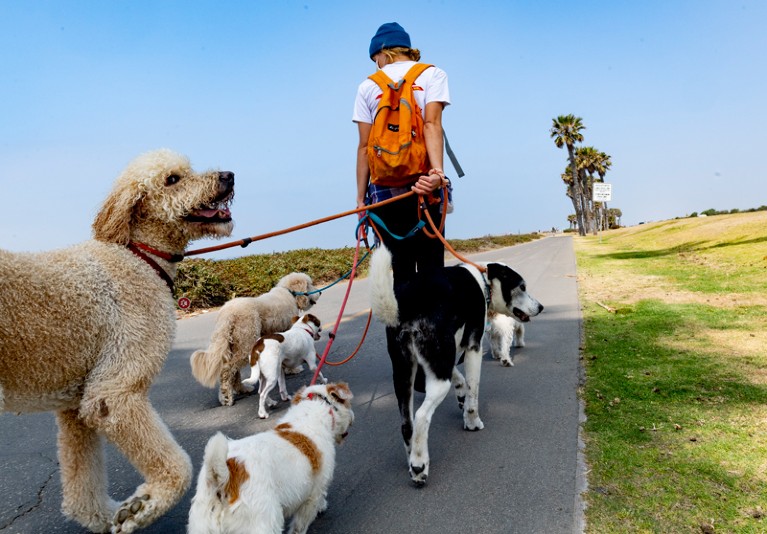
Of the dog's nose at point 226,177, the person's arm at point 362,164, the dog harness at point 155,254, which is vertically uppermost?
the person's arm at point 362,164

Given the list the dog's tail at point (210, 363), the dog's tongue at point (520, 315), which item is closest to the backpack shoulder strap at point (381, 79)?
the dog's tongue at point (520, 315)

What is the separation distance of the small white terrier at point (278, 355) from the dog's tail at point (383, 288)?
6.02 ft

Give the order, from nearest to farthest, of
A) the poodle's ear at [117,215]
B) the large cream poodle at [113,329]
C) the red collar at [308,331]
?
the large cream poodle at [113,329] → the poodle's ear at [117,215] → the red collar at [308,331]

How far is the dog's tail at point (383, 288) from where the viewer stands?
3309mm

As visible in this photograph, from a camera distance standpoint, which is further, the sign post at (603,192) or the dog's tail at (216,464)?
the sign post at (603,192)

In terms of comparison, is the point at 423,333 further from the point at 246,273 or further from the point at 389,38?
the point at 246,273

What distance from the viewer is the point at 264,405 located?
4.86m

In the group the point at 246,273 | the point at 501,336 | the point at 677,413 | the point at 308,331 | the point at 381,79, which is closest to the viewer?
the point at 381,79

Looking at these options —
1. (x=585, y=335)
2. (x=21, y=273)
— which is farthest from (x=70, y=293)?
(x=585, y=335)

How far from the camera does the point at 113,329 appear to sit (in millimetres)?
2436

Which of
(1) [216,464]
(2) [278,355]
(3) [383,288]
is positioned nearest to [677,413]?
(3) [383,288]

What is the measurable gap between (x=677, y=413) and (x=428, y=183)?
2826mm

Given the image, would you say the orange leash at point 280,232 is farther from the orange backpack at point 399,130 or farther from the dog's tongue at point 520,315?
the dog's tongue at point 520,315

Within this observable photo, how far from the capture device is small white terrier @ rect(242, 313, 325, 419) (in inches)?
193
